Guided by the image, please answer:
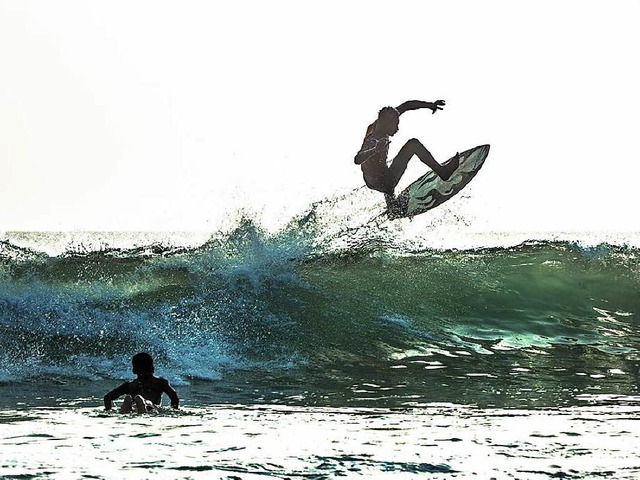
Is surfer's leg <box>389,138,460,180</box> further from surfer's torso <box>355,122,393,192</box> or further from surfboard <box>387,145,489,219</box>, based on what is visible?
surfboard <box>387,145,489,219</box>

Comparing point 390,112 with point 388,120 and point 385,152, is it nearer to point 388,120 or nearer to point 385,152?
point 388,120

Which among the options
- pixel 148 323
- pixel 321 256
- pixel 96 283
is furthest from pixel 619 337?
pixel 96 283

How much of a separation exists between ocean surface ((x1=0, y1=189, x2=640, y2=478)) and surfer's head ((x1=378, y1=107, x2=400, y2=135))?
2.46 metres

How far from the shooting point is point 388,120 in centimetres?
1162

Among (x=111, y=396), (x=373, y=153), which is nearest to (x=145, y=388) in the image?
(x=111, y=396)

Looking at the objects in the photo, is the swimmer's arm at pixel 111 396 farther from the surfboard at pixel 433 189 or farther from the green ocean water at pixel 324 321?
the surfboard at pixel 433 189

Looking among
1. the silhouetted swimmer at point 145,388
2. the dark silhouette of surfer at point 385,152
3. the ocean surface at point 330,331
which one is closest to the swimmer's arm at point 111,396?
the silhouetted swimmer at point 145,388

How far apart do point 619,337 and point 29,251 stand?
28.7 feet

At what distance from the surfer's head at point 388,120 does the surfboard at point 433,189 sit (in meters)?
1.87

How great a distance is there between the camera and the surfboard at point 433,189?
44.1ft

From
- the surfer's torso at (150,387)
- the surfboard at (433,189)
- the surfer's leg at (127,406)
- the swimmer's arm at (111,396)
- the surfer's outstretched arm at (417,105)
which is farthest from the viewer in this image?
the surfboard at (433,189)

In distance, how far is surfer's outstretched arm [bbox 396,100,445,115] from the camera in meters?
11.2

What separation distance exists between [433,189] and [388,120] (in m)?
2.15

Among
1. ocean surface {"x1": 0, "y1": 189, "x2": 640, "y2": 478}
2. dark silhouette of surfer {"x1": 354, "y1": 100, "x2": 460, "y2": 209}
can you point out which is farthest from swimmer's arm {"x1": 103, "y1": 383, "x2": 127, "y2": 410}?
dark silhouette of surfer {"x1": 354, "y1": 100, "x2": 460, "y2": 209}
